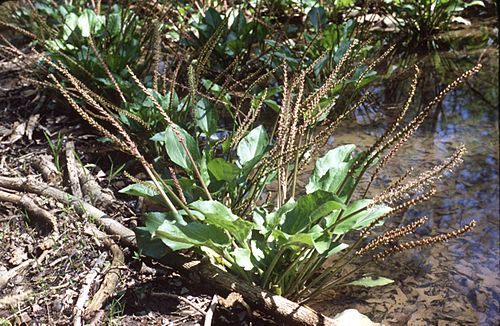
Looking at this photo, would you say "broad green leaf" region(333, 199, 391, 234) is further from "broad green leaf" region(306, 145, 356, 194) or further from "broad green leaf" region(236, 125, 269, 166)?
"broad green leaf" region(236, 125, 269, 166)

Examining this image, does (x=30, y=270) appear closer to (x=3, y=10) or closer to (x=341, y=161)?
(x=341, y=161)

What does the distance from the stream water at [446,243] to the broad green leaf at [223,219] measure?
0.51 meters

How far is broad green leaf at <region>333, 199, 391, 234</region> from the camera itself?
6.20 feet

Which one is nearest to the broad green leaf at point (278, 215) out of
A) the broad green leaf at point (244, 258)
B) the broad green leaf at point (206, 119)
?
the broad green leaf at point (244, 258)

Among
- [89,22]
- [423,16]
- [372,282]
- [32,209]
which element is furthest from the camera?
[423,16]

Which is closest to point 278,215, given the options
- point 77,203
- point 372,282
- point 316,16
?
point 372,282

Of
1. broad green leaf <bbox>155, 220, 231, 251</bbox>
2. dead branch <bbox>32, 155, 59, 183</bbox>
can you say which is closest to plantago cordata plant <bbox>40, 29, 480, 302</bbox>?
broad green leaf <bbox>155, 220, 231, 251</bbox>

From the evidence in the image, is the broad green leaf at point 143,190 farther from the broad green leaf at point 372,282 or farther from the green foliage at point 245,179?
the broad green leaf at point 372,282

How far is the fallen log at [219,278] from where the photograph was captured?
1.92 metres

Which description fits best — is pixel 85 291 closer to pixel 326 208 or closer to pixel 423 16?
pixel 326 208

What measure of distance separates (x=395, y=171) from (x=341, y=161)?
3.17ft

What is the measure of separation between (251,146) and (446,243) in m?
1.01

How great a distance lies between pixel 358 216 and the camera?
194 cm

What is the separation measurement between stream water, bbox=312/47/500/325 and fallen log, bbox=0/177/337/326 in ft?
0.89
